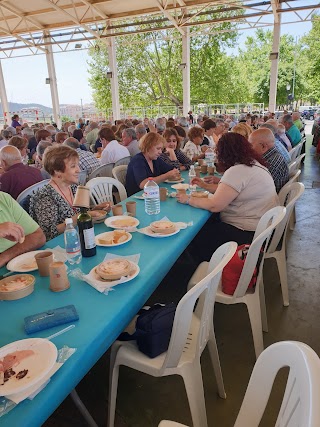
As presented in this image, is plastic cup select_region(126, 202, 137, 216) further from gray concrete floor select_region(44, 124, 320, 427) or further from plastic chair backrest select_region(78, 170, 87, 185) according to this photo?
plastic chair backrest select_region(78, 170, 87, 185)

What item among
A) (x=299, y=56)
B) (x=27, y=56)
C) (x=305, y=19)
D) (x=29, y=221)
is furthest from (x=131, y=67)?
(x=29, y=221)

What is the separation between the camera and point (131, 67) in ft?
72.1

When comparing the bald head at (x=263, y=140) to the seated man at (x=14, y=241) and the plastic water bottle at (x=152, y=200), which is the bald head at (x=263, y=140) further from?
the seated man at (x=14, y=241)

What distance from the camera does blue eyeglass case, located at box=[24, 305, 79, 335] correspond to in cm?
114

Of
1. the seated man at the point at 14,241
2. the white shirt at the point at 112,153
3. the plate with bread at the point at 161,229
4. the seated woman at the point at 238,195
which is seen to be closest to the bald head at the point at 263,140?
the seated woman at the point at 238,195

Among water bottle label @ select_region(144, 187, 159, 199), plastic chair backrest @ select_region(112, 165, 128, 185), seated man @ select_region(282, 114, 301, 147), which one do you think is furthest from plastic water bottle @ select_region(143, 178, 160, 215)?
seated man @ select_region(282, 114, 301, 147)

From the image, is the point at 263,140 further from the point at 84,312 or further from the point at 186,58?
the point at 186,58

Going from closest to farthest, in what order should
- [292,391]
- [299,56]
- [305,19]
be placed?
[292,391] → [305,19] → [299,56]

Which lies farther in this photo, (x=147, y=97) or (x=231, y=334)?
(x=147, y=97)

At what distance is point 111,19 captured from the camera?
1187cm

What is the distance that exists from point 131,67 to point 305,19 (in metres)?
13.9

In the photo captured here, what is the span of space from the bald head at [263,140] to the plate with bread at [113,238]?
6.62ft

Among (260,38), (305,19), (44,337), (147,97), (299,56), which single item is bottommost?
(44,337)

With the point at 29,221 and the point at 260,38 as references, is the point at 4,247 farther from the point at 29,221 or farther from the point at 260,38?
the point at 260,38
